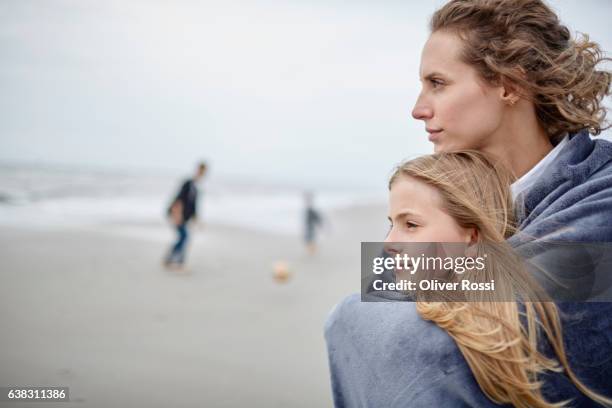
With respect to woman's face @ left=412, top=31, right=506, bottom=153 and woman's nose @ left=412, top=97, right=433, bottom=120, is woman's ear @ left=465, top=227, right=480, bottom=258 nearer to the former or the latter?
woman's face @ left=412, top=31, right=506, bottom=153

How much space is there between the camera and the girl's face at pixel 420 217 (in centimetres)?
147

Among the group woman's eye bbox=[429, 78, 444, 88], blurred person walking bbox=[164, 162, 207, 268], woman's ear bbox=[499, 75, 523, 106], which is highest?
blurred person walking bbox=[164, 162, 207, 268]

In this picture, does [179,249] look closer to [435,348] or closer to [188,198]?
[188,198]

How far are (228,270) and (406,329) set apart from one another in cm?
1054

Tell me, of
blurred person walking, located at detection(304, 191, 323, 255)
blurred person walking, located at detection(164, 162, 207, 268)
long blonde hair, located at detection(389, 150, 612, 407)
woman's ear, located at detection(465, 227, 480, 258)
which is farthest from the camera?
blurred person walking, located at detection(304, 191, 323, 255)

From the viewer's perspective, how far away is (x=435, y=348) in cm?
106

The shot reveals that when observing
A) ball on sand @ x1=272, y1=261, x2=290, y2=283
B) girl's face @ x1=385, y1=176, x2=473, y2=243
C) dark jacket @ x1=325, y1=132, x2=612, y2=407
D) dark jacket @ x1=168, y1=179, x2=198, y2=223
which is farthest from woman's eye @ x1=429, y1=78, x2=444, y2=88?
ball on sand @ x1=272, y1=261, x2=290, y2=283

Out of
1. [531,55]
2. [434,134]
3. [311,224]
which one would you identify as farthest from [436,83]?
[311,224]

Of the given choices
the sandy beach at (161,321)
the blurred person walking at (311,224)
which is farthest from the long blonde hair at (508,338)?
the blurred person walking at (311,224)

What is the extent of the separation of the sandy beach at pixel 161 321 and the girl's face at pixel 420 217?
3827mm

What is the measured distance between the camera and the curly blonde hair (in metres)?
1.58

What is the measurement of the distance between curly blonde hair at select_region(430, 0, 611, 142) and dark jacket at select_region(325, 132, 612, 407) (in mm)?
413

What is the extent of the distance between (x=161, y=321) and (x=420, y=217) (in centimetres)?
654

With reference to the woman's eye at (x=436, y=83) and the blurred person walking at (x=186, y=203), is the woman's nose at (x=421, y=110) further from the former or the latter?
the blurred person walking at (x=186, y=203)
